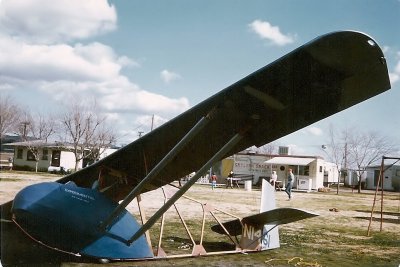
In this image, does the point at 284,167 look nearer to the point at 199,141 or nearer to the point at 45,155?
the point at 45,155

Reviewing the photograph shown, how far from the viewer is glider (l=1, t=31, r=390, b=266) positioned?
171 inches

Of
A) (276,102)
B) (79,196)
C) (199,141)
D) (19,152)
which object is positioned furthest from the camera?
(19,152)

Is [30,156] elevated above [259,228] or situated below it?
above

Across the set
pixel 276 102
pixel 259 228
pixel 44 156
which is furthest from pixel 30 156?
pixel 276 102

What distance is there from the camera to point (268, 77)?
15.5ft

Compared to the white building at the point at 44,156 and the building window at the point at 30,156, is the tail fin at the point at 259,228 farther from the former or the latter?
the building window at the point at 30,156

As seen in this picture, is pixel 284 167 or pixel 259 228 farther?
pixel 284 167

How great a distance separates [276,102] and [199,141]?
1.65m

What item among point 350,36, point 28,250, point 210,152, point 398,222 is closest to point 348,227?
point 398,222

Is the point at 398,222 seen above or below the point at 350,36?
below

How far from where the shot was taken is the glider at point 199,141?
4.34 metres

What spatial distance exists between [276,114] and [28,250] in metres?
5.82

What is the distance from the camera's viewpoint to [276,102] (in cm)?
526

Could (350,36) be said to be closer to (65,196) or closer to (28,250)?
(65,196)
